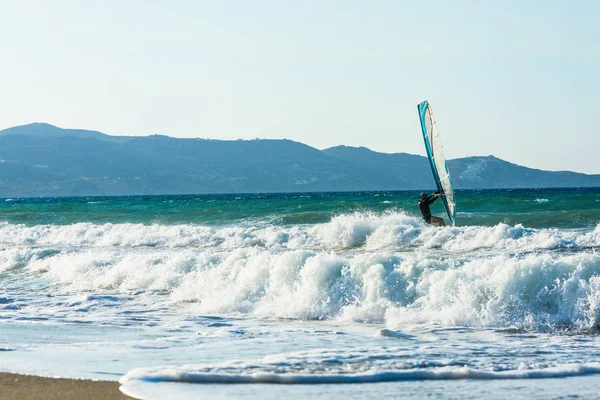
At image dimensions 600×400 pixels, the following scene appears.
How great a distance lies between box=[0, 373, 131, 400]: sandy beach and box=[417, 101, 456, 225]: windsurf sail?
11288mm

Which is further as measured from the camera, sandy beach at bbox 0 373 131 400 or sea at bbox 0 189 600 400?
sea at bbox 0 189 600 400

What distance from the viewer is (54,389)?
5957 mm

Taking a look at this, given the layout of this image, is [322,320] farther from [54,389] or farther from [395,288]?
[54,389]

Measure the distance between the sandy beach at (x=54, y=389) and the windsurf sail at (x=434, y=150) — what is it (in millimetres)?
11288

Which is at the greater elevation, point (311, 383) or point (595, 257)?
point (595, 257)

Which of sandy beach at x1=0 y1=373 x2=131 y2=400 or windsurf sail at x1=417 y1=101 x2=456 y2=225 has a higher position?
windsurf sail at x1=417 y1=101 x2=456 y2=225

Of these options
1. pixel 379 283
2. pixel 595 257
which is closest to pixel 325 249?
pixel 379 283

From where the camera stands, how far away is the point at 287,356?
7234 mm

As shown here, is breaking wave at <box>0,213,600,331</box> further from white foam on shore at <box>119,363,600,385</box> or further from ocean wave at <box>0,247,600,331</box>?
white foam on shore at <box>119,363,600,385</box>

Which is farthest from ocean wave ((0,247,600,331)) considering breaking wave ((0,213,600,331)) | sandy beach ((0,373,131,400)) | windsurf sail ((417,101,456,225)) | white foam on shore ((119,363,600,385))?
windsurf sail ((417,101,456,225))

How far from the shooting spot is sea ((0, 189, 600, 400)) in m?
6.36

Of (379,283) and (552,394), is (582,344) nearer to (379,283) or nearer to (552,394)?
(552,394)

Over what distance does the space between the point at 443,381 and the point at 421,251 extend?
36.4ft

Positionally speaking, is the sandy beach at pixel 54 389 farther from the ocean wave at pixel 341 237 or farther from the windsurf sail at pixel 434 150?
the ocean wave at pixel 341 237
